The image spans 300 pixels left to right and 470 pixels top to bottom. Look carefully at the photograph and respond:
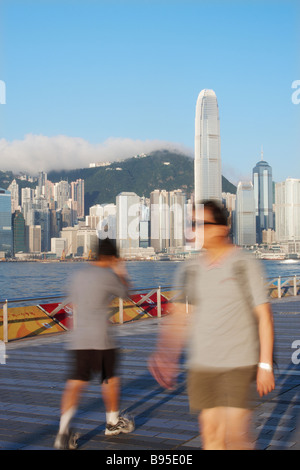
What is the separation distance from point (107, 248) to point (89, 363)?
101cm

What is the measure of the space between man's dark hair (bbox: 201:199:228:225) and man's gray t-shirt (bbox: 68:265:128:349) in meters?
1.63

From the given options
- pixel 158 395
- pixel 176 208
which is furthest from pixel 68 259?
pixel 158 395

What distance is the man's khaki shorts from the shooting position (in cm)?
372

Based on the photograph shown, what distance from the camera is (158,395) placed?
284 inches

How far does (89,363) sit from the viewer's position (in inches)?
205

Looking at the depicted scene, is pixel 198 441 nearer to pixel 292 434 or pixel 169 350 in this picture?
pixel 292 434

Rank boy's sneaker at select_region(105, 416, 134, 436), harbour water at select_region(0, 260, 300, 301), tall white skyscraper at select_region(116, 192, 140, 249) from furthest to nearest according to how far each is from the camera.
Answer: tall white skyscraper at select_region(116, 192, 140, 249)
harbour water at select_region(0, 260, 300, 301)
boy's sneaker at select_region(105, 416, 134, 436)

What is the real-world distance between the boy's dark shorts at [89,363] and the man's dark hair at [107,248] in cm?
84

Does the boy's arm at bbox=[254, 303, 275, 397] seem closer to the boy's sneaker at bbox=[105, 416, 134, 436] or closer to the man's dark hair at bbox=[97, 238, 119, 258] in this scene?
the man's dark hair at bbox=[97, 238, 119, 258]

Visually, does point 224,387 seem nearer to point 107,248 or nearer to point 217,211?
point 217,211

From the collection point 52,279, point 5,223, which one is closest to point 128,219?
point 5,223

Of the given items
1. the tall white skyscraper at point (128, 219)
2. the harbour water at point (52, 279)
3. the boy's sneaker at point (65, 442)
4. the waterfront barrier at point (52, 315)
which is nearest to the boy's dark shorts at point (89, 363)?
the boy's sneaker at point (65, 442)

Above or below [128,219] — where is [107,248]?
below

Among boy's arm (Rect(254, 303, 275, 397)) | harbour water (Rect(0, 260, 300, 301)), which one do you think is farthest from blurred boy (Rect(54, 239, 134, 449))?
harbour water (Rect(0, 260, 300, 301))
